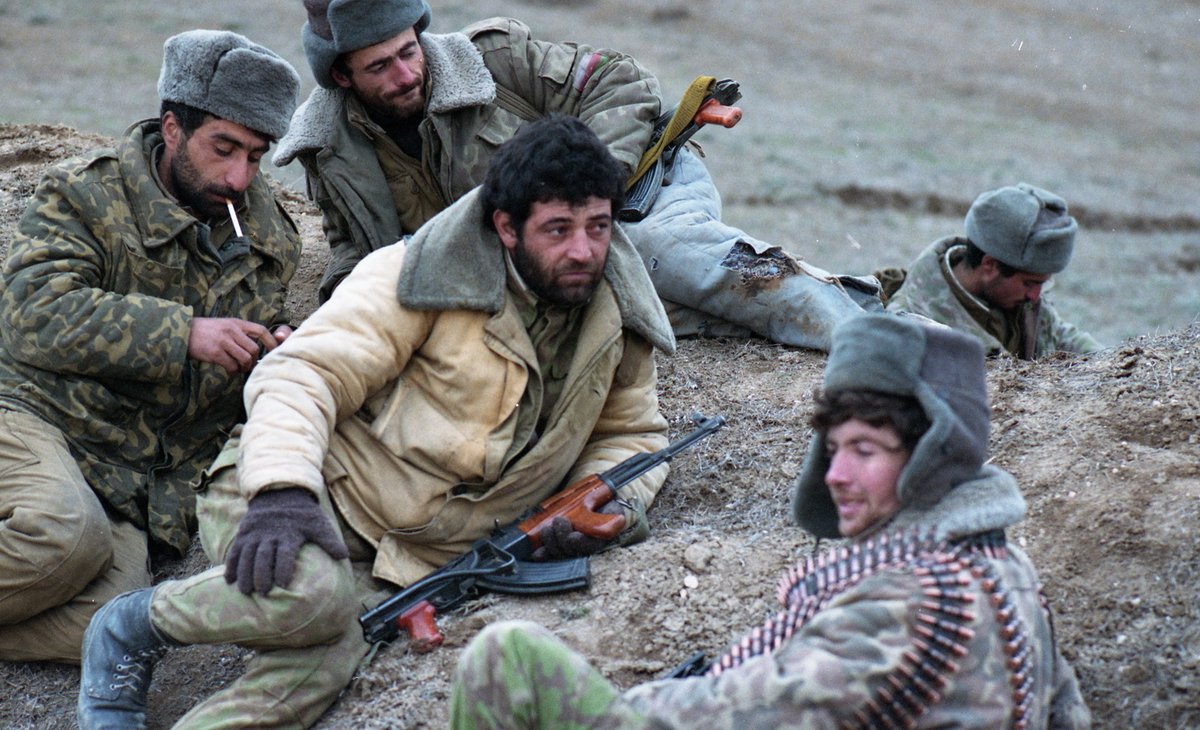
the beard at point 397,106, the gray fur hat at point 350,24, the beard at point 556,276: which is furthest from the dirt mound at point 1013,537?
the gray fur hat at point 350,24

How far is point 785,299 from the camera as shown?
6004mm

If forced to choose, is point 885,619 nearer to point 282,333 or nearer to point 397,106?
point 282,333

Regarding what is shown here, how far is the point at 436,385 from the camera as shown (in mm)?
4363

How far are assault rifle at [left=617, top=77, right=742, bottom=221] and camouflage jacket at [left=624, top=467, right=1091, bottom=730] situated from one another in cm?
335

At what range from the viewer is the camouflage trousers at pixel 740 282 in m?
5.98

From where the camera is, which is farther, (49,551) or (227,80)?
(227,80)

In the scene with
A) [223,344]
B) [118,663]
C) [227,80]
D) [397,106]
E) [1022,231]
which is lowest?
[118,663]

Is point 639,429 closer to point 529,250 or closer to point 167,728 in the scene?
point 529,250

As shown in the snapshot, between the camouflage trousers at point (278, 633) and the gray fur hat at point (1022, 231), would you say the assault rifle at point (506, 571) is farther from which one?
the gray fur hat at point (1022, 231)

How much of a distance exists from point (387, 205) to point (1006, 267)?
3.14 m

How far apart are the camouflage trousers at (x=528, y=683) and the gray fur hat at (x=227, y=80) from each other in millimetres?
2620

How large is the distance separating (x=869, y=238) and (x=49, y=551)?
12115 millimetres


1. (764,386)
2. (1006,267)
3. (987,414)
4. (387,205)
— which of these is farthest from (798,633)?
(1006,267)

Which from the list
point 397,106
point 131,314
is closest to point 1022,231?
point 397,106
